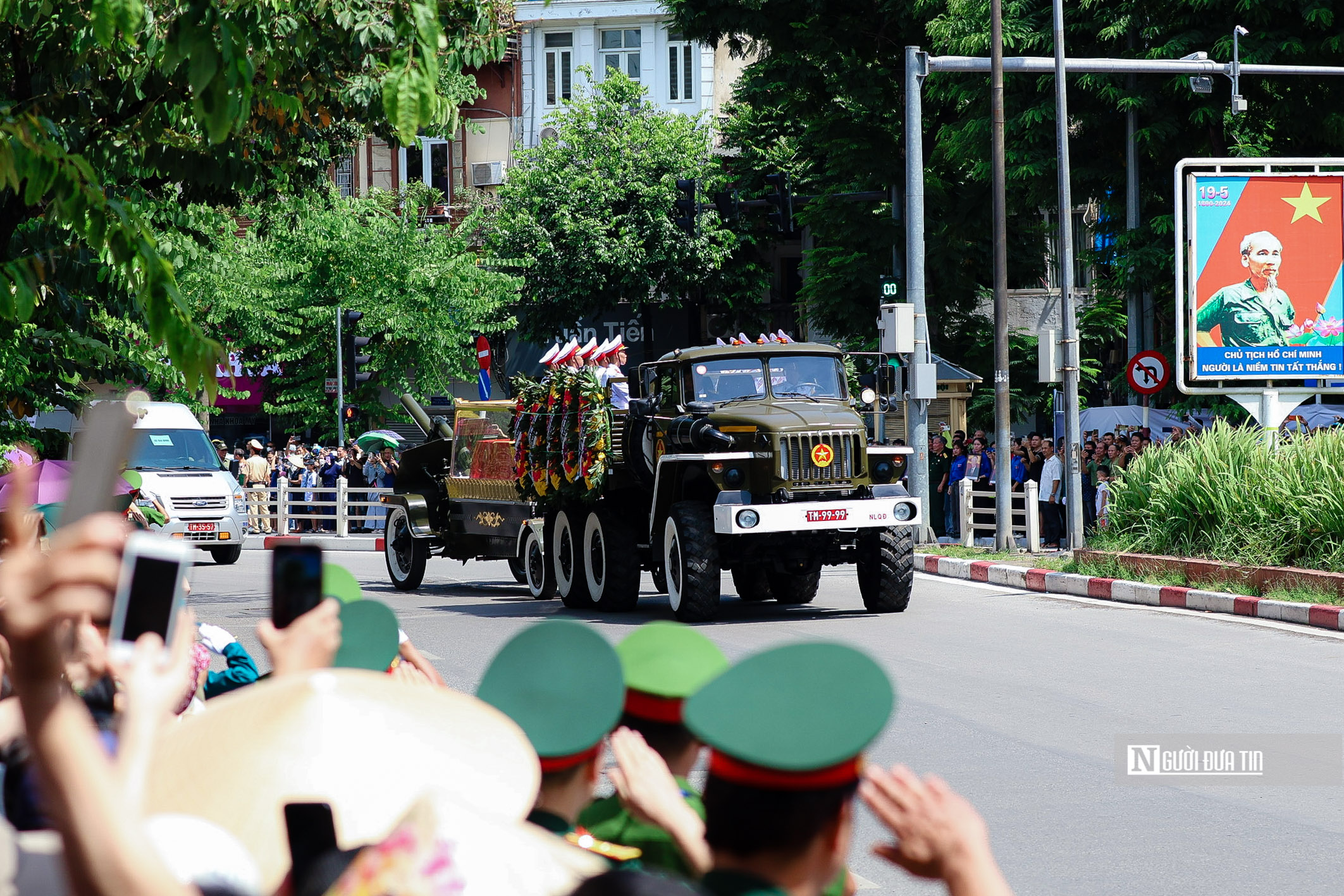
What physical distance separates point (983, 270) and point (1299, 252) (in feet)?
44.8

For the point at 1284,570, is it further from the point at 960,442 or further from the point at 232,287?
the point at 232,287

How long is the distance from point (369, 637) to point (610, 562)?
40.3 ft

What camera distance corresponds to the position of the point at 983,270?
32.2m

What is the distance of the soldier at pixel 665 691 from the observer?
2.25 meters

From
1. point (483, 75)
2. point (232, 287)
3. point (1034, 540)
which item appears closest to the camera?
point (1034, 540)

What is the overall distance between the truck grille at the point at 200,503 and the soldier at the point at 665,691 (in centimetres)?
2079

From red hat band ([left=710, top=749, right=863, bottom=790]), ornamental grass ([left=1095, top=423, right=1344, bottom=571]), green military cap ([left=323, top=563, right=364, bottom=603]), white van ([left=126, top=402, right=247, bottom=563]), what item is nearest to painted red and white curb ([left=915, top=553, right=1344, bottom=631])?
ornamental grass ([left=1095, top=423, right=1344, bottom=571])

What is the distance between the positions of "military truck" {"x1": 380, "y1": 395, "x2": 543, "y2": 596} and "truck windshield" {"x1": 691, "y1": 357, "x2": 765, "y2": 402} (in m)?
3.04

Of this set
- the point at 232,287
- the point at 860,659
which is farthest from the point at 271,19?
the point at 232,287

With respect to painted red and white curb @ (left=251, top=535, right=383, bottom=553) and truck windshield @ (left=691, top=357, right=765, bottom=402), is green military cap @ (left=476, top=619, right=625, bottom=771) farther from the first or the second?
painted red and white curb @ (left=251, top=535, right=383, bottom=553)

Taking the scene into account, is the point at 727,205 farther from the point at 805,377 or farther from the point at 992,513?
the point at 805,377

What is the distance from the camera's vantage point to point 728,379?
Answer: 1516 centimetres

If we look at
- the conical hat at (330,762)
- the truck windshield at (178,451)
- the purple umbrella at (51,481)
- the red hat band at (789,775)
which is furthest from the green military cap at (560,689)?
the truck windshield at (178,451)

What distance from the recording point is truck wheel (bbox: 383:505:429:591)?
726 inches
